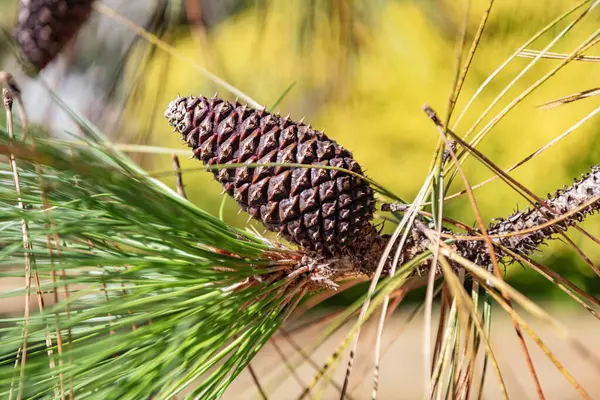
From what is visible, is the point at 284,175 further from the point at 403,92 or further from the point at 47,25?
the point at 403,92

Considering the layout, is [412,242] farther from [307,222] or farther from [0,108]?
[0,108]

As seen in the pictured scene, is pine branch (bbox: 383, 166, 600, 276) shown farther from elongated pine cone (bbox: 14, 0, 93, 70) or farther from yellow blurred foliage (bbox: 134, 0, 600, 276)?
yellow blurred foliage (bbox: 134, 0, 600, 276)

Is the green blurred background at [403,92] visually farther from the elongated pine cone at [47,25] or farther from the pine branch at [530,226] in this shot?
the pine branch at [530,226]

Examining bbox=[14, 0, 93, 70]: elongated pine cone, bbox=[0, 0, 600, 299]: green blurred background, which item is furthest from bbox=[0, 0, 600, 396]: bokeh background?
bbox=[14, 0, 93, 70]: elongated pine cone

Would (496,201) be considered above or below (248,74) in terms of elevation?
below

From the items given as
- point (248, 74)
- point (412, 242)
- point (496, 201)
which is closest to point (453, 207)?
point (496, 201)

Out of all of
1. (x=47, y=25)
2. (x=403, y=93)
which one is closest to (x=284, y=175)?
(x=47, y=25)

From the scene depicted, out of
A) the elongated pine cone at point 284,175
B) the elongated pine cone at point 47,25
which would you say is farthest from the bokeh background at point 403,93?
the elongated pine cone at point 284,175
